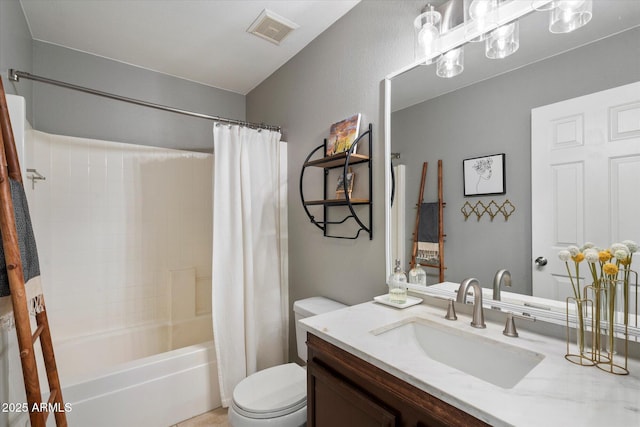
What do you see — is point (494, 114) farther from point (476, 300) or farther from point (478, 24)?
point (476, 300)

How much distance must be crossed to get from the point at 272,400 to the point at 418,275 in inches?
35.3

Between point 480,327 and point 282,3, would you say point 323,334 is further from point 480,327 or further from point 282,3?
point 282,3

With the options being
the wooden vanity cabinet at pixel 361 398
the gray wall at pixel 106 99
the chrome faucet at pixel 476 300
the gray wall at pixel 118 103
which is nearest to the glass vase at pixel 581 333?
the chrome faucet at pixel 476 300

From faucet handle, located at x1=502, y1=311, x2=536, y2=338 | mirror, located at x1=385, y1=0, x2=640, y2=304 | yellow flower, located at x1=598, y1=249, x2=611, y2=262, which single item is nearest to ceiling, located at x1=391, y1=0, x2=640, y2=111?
mirror, located at x1=385, y1=0, x2=640, y2=304

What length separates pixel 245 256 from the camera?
6.63 feet

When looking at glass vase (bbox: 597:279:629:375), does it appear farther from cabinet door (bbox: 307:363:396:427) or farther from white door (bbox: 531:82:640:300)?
cabinet door (bbox: 307:363:396:427)

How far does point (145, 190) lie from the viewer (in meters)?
2.46

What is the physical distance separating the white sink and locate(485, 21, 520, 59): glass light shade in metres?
Answer: 1.03

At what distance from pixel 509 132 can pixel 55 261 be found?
2844 mm

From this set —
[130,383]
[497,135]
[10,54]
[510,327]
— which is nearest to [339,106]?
[497,135]

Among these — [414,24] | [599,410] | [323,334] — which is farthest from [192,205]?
[599,410]

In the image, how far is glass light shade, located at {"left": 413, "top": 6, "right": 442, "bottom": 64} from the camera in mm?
1263

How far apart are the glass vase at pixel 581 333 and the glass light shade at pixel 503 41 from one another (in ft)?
2.89

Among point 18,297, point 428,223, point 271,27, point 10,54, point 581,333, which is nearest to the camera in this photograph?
point 581,333
